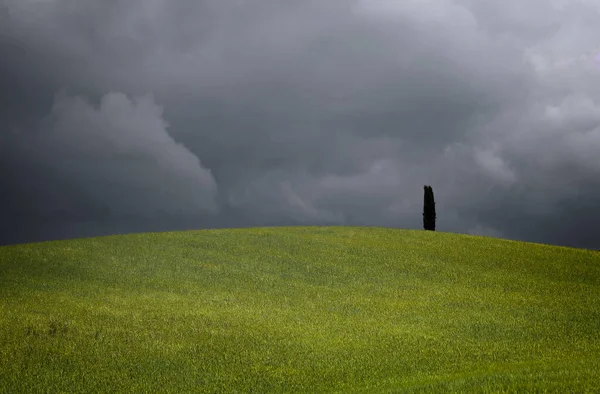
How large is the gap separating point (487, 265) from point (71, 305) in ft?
95.3

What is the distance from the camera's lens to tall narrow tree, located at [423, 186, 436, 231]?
2511 inches

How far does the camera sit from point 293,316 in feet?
77.9

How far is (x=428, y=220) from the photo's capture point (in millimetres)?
63906

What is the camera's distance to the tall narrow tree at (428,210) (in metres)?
63.8

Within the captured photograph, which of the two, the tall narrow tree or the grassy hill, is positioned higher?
the tall narrow tree

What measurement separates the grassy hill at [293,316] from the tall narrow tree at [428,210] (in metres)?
17.2

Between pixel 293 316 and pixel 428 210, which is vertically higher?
pixel 428 210

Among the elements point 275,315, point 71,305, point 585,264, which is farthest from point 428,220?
point 71,305

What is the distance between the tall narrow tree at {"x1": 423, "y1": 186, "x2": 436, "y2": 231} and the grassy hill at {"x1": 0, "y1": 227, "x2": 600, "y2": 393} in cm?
1718

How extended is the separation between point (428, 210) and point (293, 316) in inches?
1726

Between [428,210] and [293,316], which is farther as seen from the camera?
[428,210]

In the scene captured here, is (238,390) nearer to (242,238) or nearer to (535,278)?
(535,278)

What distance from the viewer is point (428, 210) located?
2530 inches

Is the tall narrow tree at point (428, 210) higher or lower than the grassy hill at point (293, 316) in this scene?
higher
